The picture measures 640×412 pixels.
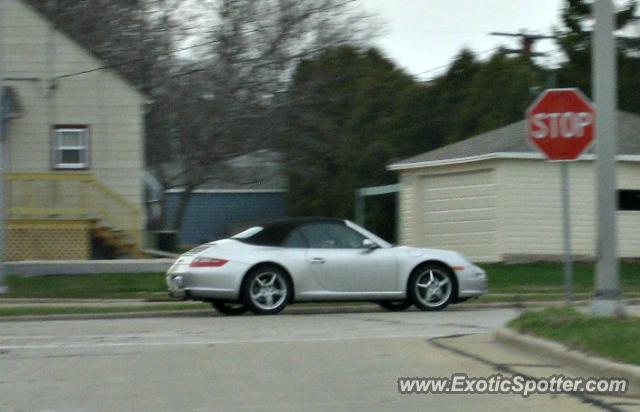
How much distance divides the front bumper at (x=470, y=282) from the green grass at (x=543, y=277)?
486 cm

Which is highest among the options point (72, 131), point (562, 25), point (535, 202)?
point (562, 25)

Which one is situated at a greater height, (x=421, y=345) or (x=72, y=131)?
(x=72, y=131)

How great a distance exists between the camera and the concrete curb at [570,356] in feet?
31.0

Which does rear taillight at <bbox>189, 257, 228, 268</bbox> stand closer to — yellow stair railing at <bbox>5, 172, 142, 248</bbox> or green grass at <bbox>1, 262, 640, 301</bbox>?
green grass at <bbox>1, 262, 640, 301</bbox>

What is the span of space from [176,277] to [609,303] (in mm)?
6838

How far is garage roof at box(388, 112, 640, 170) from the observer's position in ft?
98.5

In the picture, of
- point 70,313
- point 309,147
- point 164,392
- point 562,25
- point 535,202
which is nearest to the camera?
point 164,392

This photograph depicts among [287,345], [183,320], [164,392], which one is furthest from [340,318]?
[164,392]

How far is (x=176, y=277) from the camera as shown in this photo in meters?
17.2

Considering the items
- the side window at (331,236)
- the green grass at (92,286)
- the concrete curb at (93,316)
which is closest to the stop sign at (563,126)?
the side window at (331,236)

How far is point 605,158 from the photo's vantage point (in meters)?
12.6

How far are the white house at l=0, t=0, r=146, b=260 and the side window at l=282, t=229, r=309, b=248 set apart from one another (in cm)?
1333

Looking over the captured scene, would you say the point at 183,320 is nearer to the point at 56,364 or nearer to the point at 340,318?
the point at 340,318

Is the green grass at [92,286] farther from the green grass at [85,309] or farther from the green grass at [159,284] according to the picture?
the green grass at [85,309]
